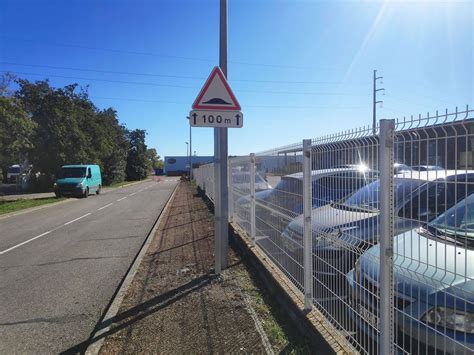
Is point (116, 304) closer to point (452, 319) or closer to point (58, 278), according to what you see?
point (58, 278)

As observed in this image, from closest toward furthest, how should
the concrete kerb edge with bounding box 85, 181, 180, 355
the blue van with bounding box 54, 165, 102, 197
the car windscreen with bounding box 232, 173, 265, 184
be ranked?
1. the concrete kerb edge with bounding box 85, 181, 180, 355
2. the car windscreen with bounding box 232, 173, 265, 184
3. the blue van with bounding box 54, 165, 102, 197

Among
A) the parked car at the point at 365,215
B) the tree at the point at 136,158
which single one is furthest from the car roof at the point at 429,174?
the tree at the point at 136,158

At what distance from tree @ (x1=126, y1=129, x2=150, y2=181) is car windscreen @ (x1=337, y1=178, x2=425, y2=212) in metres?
74.2

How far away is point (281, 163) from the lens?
539 cm

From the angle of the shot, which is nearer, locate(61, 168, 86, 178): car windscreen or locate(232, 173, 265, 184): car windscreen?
locate(232, 173, 265, 184): car windscreen

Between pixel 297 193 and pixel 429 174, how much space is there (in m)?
2.43

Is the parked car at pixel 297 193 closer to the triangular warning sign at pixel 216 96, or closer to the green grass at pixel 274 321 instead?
the green grass at pixel 274 321

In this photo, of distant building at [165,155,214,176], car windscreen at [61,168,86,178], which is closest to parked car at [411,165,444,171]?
car windscreen at [61,168,86,178]

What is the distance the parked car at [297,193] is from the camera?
3.21m

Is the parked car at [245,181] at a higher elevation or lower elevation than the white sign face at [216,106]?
lower

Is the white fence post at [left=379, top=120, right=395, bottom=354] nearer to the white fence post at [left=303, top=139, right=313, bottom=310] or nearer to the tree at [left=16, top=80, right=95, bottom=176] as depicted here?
the white fence post at [left=303, top=139, right=313, bottom=310]

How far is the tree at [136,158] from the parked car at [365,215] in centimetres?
7285

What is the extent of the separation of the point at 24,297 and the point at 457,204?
589cm

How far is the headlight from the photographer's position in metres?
2.46
